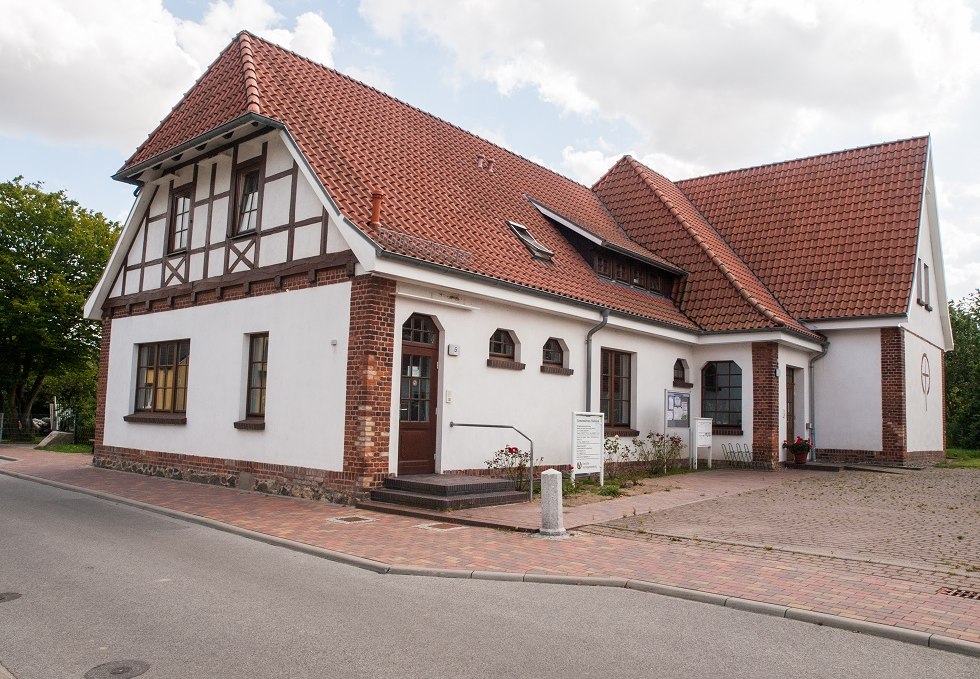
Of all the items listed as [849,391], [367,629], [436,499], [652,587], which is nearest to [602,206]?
[849,391]

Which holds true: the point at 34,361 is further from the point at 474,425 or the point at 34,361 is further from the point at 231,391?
the point at 474,425

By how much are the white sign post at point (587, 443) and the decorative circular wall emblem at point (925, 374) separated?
12.9 m

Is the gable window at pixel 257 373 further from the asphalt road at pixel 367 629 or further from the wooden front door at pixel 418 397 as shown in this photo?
the asphalt road at pixel 367 629

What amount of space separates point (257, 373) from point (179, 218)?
15.3ft

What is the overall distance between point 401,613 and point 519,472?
304 inches

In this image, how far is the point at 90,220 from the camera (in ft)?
115

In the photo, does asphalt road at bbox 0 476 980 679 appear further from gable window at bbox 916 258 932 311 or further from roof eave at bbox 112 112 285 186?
gable window at bbox 916 258 932 311

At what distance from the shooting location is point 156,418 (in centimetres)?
1581

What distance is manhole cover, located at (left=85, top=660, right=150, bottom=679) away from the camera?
4.55 m

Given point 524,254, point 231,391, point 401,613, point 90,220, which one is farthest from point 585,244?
point 90,220

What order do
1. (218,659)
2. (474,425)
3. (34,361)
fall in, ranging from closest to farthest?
1. (218,659)
2. (474,425)
3. (34,361)

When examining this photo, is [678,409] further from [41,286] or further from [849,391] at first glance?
[41,286]

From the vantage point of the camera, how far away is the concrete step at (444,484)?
36.8ft

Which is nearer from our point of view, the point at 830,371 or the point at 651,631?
the point at 651,631
